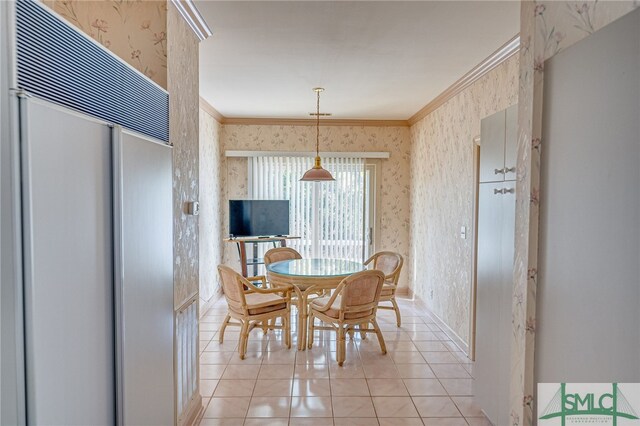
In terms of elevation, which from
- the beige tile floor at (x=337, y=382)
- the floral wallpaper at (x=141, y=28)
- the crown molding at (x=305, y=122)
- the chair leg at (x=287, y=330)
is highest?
the crown molding at (x=305, y=122)

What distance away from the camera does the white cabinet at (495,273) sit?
2158 mm

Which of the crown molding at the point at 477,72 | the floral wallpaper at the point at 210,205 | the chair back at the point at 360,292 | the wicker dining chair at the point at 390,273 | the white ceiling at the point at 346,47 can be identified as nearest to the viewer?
the white ceiling at the point at 346,47

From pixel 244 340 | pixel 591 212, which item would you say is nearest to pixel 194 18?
pixel 591 212

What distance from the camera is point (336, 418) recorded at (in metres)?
2.58

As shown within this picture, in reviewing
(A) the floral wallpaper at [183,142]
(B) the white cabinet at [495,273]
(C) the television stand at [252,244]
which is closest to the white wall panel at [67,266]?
(A) the floral wallpaper at [183,142]

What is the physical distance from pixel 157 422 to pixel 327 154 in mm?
4506

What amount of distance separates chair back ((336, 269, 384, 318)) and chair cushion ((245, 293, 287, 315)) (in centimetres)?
69

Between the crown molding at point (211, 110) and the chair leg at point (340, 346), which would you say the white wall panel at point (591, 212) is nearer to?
the chair leg at point (340, 346)

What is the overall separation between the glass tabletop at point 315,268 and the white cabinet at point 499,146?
6.08 feet

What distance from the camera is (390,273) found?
447 centimetres

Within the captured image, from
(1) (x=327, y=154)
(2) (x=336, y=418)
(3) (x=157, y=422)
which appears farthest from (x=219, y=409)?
(1) (x=327, y=154)

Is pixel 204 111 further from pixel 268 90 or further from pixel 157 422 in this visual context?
pixel 157 422

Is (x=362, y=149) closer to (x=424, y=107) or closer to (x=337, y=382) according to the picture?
(x=424, y=107)

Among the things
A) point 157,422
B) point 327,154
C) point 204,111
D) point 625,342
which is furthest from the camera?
point 327,154
